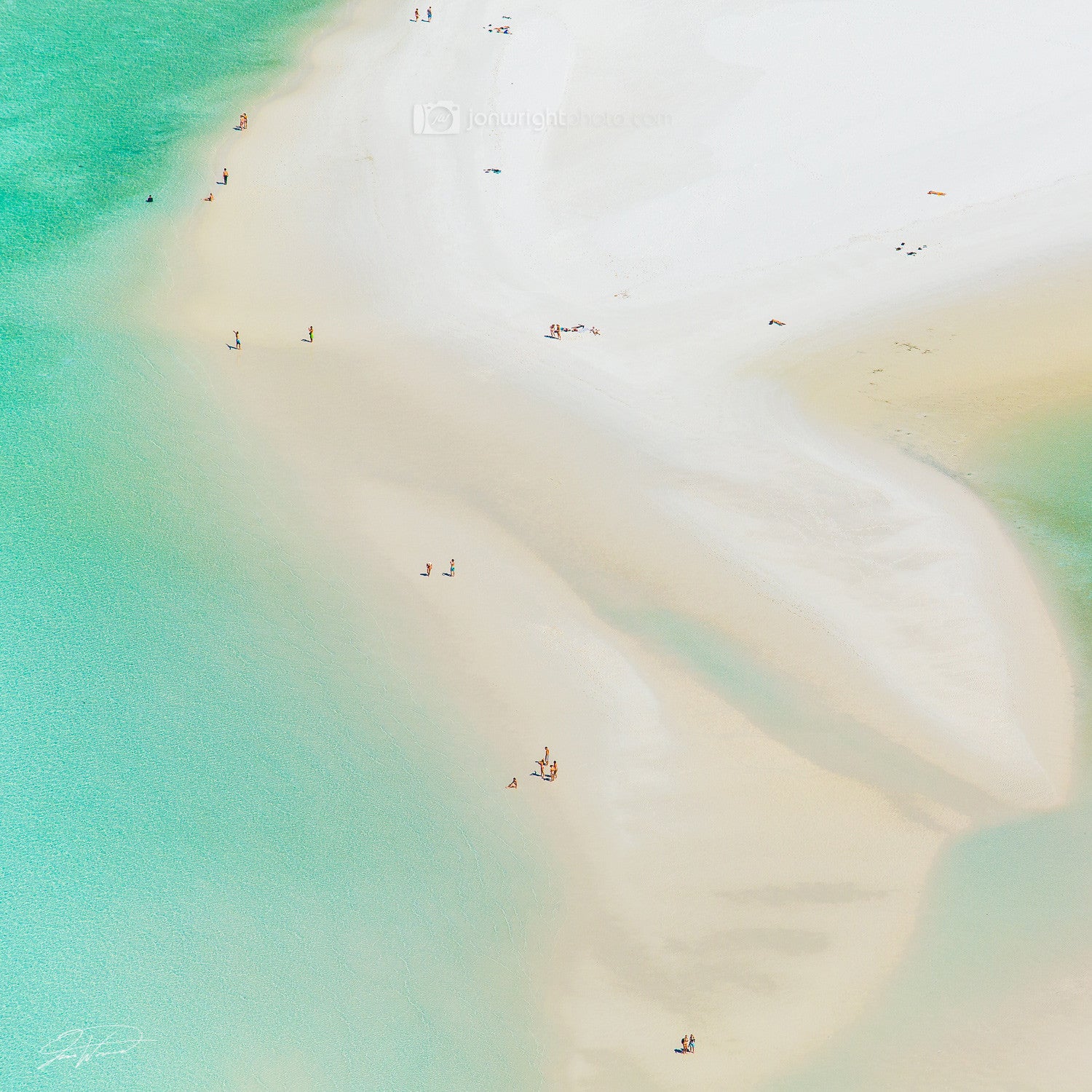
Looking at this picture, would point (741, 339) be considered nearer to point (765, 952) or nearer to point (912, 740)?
point (912, 740)

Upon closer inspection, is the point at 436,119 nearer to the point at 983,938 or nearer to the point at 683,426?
the point at 683,426

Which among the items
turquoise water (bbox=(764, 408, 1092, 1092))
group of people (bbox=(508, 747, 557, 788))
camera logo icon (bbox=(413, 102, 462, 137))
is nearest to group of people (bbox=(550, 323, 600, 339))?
camera logo icon (bbox=(413, 102, 462, 137))

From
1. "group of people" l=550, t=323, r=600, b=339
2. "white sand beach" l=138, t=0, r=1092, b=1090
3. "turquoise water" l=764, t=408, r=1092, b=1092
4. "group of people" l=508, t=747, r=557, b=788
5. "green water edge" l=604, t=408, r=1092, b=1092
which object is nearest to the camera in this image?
"turquoise water" l=764, t=408, r=1092, b=1092
